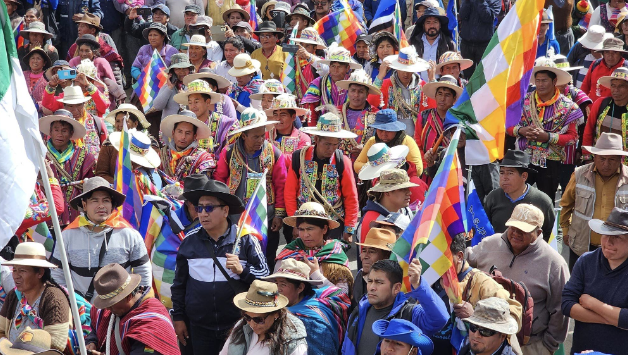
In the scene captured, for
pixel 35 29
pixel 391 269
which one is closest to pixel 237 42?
pixel 35 29

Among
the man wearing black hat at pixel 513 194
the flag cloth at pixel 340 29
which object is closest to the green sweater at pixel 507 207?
the man wearing black hat at pixel 513 194

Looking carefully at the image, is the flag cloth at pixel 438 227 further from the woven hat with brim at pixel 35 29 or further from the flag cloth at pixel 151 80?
the woven hat with brim at pixel 35 29

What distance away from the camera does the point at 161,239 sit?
813cm

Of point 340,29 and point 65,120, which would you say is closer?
point 65,120

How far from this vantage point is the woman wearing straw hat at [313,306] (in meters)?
6.68

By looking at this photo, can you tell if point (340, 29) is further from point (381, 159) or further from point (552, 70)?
point (381, 159)

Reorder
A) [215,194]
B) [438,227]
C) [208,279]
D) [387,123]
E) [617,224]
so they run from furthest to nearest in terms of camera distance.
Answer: [387,123] → [215,194] → [208,279] → [617,224] → [438,227]

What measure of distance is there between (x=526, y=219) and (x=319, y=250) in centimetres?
166

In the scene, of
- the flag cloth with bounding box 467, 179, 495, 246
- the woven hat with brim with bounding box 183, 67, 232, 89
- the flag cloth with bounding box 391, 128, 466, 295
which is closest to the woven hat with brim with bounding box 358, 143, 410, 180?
the flag cloth with bounding box 467, 179, 495, 246

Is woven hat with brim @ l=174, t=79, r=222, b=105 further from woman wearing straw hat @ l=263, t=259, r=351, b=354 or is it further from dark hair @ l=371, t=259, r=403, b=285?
dark hair @ l=371, t=259, r=403, b=285

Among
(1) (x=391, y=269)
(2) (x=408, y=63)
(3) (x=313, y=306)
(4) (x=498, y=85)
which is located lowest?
(3) (x=313, y=306)

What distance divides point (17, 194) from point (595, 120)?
7342mm

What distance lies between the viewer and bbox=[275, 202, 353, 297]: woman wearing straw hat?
24.5ft

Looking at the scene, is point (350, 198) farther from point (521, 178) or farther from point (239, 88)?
point (239, 88)
